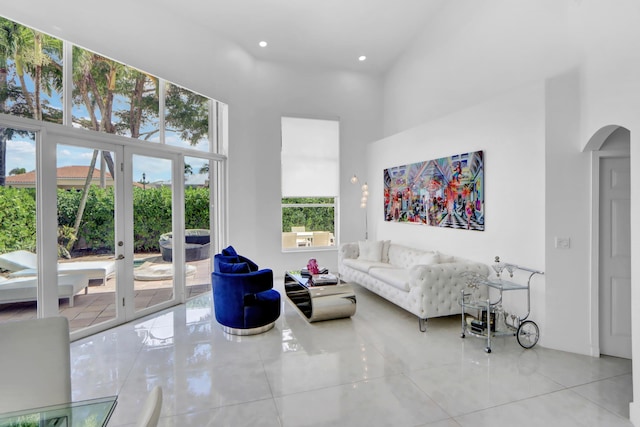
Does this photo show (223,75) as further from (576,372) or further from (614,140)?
(576,372)

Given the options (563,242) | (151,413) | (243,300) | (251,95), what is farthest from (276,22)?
(151,413)

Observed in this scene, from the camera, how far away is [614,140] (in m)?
3.52

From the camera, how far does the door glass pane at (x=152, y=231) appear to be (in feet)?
15.5

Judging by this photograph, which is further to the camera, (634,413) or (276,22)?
(276,22)

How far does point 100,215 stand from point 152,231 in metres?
0.78

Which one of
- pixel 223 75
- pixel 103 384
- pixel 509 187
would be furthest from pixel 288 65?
pixel 103 384

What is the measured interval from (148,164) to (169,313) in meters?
2.13

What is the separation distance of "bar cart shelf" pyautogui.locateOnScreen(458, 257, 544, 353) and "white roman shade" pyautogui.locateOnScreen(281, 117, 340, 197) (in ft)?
12.9

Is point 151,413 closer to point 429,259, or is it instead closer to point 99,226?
point 99,226

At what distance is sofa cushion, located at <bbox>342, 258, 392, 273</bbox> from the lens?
5.81 metres

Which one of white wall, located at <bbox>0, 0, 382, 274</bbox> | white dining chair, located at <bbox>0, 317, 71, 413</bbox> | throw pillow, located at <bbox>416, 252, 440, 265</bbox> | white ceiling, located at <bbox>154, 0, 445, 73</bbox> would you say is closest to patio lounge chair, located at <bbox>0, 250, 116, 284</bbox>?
white dining chair, located at <bbox>0, 317, 71, 413</bbox>

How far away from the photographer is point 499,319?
4.34m

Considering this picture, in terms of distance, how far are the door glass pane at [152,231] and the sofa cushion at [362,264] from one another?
2.96m

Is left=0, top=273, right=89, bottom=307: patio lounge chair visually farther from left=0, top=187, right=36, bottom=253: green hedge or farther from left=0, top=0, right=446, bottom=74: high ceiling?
left=0, top=0, right=446, bottom=74: high ceiling
